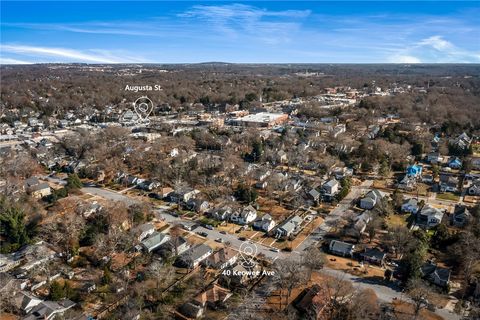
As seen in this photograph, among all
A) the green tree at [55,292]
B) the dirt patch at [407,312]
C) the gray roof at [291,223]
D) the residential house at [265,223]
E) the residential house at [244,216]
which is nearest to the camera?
the dirt patch at [407,312]

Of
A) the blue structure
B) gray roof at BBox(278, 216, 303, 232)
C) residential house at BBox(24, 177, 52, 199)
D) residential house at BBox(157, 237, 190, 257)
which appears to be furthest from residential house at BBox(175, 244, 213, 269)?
the blue structure

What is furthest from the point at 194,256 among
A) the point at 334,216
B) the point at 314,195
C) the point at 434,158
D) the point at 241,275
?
the point at 434,158

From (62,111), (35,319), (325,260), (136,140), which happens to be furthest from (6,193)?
(62,111)

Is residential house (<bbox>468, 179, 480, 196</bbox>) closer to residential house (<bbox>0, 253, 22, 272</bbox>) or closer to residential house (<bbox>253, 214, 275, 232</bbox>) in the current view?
residential house (<bbox>253, 214, 275, 232</bbox>)

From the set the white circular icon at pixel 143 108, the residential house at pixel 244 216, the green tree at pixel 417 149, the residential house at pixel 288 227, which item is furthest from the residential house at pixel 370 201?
the white circular icon at pixel 143 108

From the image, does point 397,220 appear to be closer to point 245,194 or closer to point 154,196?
point 245,194

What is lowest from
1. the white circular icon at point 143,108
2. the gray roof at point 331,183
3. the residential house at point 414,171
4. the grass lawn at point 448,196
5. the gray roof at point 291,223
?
the gray roof at point 291,223

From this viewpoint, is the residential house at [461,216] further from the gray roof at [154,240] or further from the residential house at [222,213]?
the gray roof at [154,240]
